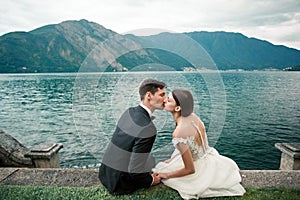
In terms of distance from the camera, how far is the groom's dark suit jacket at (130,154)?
3434 millimetres

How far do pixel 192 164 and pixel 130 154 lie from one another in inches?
42.4

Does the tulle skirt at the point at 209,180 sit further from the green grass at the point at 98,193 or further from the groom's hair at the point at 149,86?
the groom's hair at the point at 149,86

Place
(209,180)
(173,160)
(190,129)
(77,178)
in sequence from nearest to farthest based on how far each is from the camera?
1. (190,129)
2. (209,180)
3. (173,160)
4. (77,178)

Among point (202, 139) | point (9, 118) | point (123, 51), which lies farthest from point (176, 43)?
point (9, 118)

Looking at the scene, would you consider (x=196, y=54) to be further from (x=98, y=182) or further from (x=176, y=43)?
(x=98, y=182)

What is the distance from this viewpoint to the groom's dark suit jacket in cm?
343

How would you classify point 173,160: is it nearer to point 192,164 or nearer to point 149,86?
point 192,164

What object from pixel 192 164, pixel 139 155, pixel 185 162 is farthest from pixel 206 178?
pixel 139 155

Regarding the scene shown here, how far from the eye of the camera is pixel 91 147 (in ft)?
53.8

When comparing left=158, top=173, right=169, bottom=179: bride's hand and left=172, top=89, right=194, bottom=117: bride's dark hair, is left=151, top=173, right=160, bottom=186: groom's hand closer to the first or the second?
left=158, top=173, right=169, bottom=179: bride's hand

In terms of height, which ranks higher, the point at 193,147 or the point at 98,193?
the point at 193,147

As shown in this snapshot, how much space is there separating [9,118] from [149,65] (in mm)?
31426

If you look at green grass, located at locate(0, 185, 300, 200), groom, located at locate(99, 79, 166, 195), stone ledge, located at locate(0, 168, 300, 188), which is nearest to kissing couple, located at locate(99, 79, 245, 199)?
groom, located at locate(99, 79, 166, 195)

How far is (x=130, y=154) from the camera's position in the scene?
3582 mm
